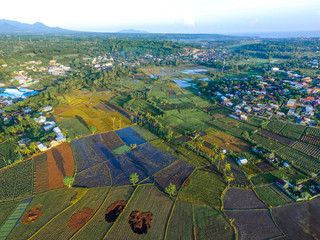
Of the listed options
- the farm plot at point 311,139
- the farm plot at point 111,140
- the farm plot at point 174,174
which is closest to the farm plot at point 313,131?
the farm plot at point 311,139

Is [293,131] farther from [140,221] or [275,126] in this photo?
[140,221]

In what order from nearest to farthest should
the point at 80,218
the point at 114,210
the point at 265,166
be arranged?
the point at 80,218 < the point at 114,210 < the point at 265,166

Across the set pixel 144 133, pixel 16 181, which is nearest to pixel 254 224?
pixel 144 133

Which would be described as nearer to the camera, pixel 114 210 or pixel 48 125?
pixel 114 210

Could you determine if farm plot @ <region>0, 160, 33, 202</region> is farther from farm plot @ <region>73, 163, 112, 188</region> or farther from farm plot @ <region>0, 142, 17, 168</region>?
farm plot @ <region>73, 163, 112, 188</region>

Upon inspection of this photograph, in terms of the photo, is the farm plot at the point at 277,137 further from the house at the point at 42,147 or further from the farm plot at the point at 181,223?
the house at the point at 42,147

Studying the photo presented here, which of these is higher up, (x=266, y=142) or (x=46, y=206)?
(x=266, y=142)

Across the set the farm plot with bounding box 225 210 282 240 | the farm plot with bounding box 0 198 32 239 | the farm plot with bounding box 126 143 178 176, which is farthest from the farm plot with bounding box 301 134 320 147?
the farm plot with bounding box 0 198 32 239

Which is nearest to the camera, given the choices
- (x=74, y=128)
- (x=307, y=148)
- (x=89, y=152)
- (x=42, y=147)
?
(x=42, y=147)
